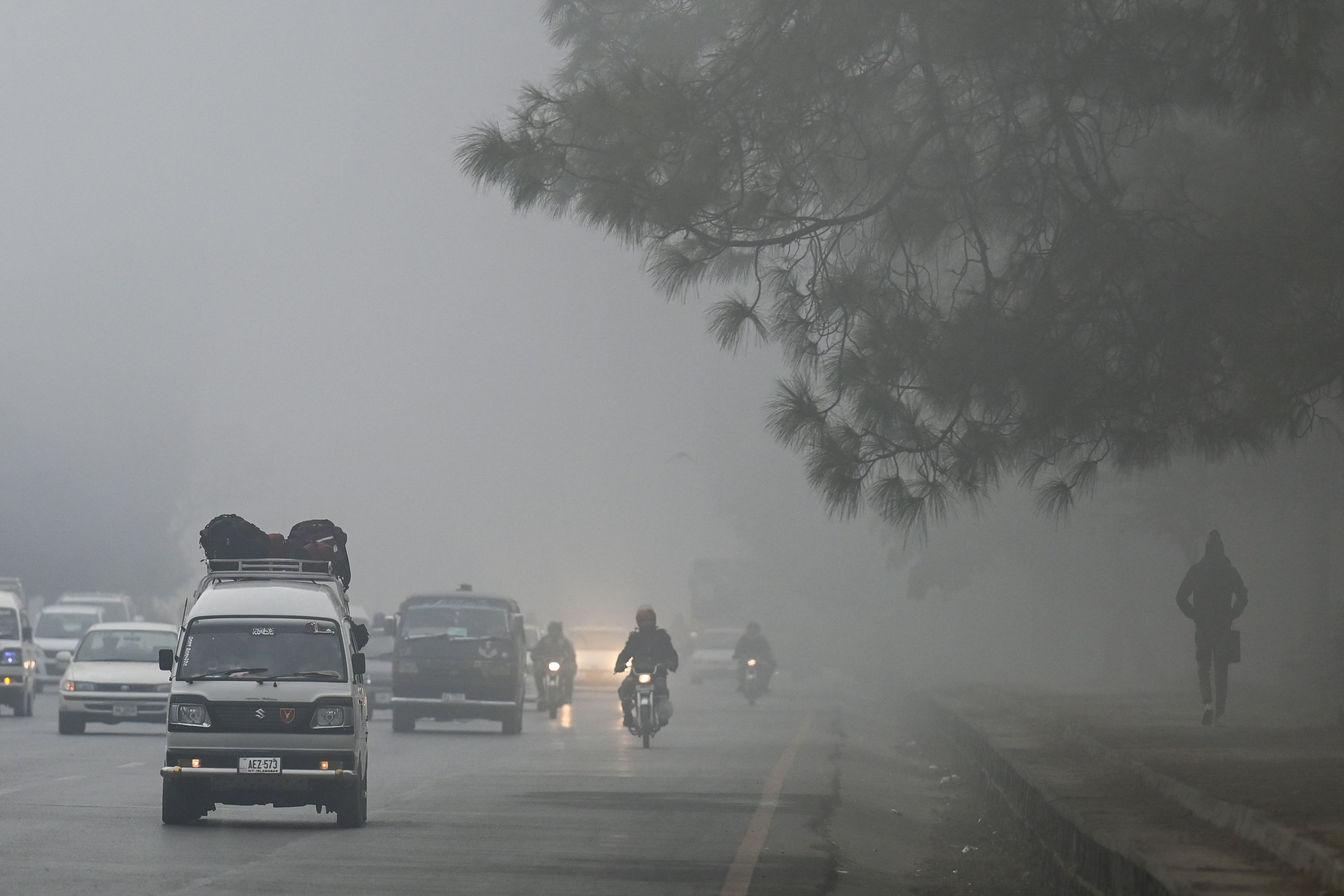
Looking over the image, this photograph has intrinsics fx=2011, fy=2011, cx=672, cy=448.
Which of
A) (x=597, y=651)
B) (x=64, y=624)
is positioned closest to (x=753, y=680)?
(x=597, y=651)

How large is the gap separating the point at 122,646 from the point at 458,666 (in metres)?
5.05

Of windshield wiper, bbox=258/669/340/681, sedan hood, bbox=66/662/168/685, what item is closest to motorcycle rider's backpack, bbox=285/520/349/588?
windshield wiper, bbox=258/669/340/681

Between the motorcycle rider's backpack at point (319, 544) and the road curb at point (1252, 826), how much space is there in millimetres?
6832

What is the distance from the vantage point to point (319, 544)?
17.1 m

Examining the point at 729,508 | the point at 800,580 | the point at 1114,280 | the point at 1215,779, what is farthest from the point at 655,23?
the point at 729,508

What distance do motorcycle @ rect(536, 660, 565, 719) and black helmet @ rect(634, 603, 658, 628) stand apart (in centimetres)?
1021

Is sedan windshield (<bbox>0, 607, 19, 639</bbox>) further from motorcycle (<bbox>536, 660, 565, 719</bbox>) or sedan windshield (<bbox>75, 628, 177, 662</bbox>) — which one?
motorcycle (<bbox>536, 660, 565, 719</bbox>)

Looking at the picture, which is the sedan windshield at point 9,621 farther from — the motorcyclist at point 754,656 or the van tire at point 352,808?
the van tire at point 352,808

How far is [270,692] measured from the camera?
1527cm

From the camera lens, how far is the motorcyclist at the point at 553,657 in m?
39.4

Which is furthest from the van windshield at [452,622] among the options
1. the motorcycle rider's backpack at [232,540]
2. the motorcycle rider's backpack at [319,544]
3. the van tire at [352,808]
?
the van tire at [352,808]

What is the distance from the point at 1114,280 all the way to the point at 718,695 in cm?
3945

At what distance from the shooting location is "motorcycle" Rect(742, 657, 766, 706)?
44750 mm

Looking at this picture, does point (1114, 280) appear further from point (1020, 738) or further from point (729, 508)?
point (729, 508)
